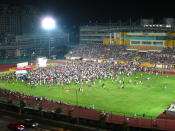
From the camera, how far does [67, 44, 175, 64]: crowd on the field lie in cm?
7288

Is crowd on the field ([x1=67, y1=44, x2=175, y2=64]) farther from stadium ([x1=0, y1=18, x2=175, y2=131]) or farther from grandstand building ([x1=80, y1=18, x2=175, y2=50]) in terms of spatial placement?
grandstand building ([x1=80, y1=18, x2=175, y2=50])

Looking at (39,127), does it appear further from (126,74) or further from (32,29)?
(32,29)

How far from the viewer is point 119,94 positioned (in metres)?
43.2

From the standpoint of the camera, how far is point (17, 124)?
24984 mm

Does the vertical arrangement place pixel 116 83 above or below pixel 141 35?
below

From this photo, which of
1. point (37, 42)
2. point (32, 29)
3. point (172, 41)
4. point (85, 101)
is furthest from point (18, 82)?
point (32, 29)

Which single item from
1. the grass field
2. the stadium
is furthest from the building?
the grass field

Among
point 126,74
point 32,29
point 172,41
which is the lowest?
point 126,74

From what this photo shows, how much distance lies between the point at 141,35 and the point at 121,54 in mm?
8597

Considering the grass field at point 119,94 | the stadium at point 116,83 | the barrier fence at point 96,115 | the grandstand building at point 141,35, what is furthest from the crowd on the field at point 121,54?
the barrier fence at point 96,115

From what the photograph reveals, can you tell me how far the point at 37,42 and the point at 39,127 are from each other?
95020 millimetres

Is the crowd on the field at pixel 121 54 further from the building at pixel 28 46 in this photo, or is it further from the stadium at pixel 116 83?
the building at pixel 28 46

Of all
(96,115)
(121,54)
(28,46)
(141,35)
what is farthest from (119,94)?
(28,46)

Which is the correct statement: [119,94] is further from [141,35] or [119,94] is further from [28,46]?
[28,46]
